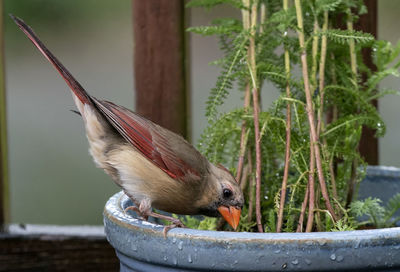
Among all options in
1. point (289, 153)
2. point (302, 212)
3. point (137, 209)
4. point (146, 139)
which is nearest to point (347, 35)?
point (289, 153)

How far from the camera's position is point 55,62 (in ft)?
5.93

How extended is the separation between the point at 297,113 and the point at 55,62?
2.07ft

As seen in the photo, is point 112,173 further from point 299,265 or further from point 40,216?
point 40,216

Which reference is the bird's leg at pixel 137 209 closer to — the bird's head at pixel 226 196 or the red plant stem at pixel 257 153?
the bird's head at pixel 226 196

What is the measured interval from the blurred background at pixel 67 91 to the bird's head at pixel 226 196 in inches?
23.1

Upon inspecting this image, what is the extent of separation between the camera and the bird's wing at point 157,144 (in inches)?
70.1

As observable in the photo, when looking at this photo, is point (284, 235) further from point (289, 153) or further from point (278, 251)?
point (289, 153)

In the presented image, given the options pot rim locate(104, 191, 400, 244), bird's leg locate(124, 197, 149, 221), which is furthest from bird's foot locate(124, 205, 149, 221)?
pot rim locate(104, 191, 400, 244)

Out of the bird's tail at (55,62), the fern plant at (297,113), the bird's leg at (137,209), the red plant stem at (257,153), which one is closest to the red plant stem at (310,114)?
the fern plant at (297,113)

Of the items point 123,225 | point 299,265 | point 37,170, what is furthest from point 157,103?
point 37,170

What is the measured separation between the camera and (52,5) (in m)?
2.85

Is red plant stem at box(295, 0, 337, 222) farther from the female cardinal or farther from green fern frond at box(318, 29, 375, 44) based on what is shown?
the female cardinal

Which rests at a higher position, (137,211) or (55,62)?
(55,62)

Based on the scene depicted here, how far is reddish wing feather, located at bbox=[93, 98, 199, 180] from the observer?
Result: 1778mm
